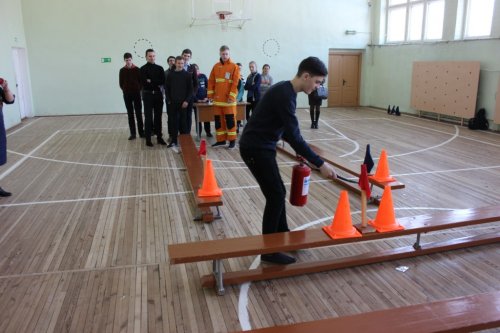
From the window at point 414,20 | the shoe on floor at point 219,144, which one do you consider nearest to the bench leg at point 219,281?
the shoe on floor at point 219,144

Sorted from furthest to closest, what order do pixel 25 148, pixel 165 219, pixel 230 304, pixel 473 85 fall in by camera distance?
pixel 473 85
pixel 25 148
pixel 165 219
pixel 230 304

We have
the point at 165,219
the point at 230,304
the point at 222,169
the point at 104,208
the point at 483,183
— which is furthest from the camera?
the point at 222,169

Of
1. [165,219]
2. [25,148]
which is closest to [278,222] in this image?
[165,219]

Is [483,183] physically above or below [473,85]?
below

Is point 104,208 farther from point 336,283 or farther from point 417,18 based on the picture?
point 417,18

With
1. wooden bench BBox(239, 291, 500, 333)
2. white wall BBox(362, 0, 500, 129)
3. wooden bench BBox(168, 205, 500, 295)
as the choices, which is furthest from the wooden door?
wooden bench BBox(239, 291, 500, 333)

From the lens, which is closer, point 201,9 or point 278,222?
point 278,222

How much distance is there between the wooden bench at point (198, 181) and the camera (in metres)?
4.07

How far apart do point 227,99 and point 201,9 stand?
702cm

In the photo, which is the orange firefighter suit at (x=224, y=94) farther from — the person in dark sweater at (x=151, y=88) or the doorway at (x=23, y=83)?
the doorway at (x=23, y=83)

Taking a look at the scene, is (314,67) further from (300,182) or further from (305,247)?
(305,247)

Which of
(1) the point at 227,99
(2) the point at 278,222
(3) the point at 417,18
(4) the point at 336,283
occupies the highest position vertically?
(3) the point at 417,18

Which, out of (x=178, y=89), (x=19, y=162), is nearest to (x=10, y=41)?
(x=19, y=162)

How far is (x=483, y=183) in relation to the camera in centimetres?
550
